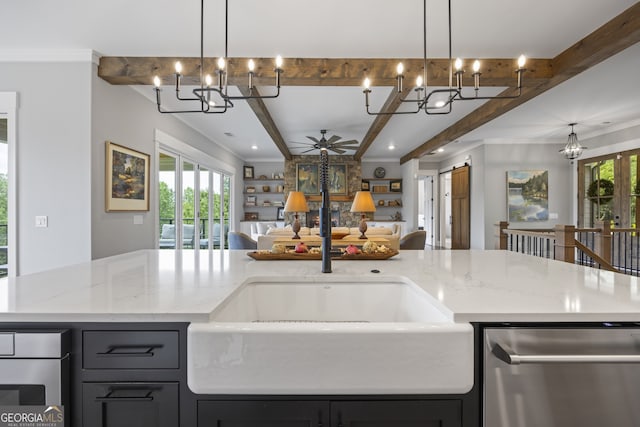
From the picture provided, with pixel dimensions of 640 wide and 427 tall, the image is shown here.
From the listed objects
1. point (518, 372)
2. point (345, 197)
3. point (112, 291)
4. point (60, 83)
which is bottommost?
point (518, 372)

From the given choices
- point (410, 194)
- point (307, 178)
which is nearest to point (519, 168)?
point (410, 194)

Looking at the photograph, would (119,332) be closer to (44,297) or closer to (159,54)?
(44,297)

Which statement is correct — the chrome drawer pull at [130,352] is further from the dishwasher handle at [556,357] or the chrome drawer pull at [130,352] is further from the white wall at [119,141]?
the white wall at [119,141]

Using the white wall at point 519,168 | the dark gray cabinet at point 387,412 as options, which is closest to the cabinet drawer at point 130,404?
the dark gray cabinet at point 387,412

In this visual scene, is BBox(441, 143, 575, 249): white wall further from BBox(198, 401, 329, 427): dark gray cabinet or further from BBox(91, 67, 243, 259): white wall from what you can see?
BBox(198, 401, 329, 427): dark gray cabinet

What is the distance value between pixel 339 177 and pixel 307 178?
885mm

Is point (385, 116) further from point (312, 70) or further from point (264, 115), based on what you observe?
point (312, 70)

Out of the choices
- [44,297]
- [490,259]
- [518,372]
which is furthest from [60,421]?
[490,259]

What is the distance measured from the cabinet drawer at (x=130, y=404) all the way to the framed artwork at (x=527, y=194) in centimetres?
745

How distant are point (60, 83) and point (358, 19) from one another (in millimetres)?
2835

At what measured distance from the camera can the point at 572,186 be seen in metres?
6.75

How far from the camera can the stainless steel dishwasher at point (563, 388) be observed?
82 cm

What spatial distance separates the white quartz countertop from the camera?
0.86 m

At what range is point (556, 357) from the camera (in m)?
0.81
